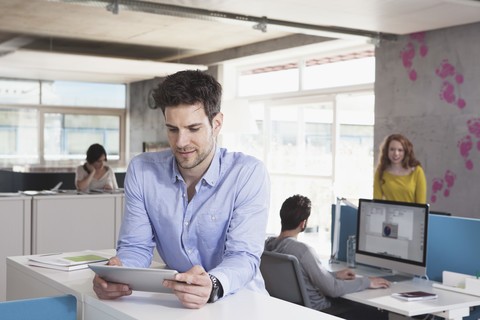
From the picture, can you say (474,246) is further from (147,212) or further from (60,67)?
(60,67)

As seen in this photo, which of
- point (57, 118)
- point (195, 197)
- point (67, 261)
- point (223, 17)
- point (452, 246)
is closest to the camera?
point (195, 197)

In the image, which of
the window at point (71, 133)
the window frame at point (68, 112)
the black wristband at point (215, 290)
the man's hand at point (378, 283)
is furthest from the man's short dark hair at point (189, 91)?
the window at point (71, 133)

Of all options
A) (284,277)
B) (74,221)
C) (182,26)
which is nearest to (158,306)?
(284,277)

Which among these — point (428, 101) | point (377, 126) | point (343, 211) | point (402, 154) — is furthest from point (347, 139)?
point (343, 211)

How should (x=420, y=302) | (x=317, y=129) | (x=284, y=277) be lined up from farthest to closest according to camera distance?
(x=317, y=129), (x=284, y=277), (x=420, y=302)

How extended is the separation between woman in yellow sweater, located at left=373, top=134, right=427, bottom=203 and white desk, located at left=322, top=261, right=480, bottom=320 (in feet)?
5.91

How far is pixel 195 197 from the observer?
194 cm

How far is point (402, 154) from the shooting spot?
5176mm

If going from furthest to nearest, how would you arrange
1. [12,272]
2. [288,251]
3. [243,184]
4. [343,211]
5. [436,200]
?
[436,200] → [343,211] → [288,251] → [12,272] → [243,184]

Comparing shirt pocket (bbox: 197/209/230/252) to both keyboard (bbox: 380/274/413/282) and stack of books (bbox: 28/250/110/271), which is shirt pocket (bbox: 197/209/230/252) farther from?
keyboard (bbox: 380/274/413/282)

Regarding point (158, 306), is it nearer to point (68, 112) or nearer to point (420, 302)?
point (420, 302)

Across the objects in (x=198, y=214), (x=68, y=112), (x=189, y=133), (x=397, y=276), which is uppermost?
(x=68, y=112)

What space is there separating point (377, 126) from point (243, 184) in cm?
552

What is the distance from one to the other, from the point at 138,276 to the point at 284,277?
1.73 m
